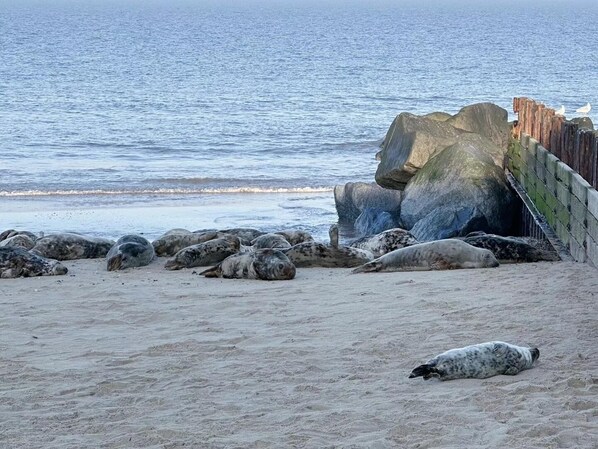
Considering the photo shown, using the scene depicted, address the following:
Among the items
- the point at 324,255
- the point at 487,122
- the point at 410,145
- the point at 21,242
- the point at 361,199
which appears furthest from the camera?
the point at 361,199

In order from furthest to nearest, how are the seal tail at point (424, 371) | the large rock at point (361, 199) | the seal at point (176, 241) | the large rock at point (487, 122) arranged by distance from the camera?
the large rock at point (361, 199), the large rock at point (487, 122), the seal at point (176, 241), the seal tail at point (424, 371)

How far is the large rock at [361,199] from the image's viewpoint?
1598 centimetres

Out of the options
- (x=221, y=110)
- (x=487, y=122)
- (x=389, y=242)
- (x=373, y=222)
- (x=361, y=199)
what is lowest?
(x=373, y=222)

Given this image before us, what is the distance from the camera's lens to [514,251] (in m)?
10.5

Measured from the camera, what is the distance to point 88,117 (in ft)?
113

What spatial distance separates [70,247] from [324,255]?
2.85 m

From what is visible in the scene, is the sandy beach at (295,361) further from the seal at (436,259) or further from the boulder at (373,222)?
the boulder at (373,222)

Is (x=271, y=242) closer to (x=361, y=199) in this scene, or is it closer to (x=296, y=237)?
(x=296, y=237)

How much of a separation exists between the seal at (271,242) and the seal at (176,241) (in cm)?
50

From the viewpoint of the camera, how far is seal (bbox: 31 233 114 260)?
38.0ft

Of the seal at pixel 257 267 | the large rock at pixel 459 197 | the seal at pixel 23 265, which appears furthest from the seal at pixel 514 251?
the seal at pixel 23 265

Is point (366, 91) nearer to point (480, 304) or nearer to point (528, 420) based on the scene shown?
point (480, 304)

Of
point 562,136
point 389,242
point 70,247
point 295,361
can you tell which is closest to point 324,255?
point 389,242

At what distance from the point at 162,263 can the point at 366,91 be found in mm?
34124
